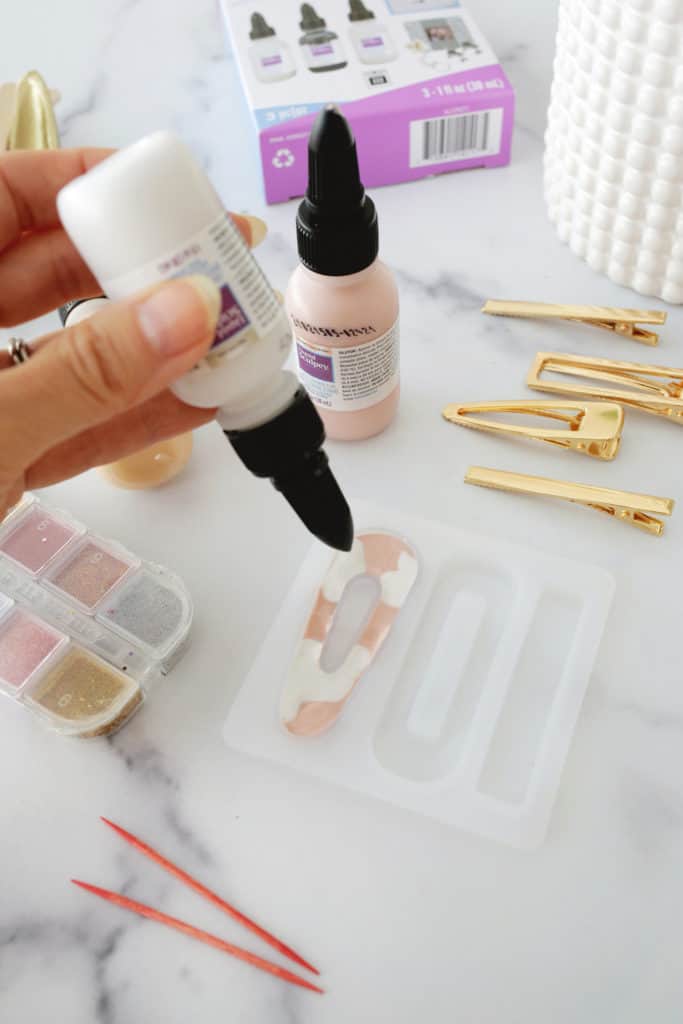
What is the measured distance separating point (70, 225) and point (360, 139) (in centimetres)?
39

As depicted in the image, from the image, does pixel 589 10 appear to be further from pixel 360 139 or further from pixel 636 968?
pixel 636 968

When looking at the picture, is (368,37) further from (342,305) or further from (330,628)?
(330,628)

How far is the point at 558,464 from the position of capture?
1.80 feet

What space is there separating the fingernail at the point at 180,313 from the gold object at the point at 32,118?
1.31 feet

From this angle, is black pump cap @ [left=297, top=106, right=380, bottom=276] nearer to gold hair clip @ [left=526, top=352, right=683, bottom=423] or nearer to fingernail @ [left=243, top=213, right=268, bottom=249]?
fingernail @ [left=243, top=213, right=268, bottom=249]

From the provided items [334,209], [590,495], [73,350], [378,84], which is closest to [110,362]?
[73,350]

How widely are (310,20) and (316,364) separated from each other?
14.0 inches

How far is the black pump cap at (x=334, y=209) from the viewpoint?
0.40m

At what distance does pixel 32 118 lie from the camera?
2.18 feet

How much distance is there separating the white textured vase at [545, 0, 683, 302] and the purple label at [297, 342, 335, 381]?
0.71 feet

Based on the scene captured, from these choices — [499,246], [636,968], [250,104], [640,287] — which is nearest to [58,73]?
[250,104]

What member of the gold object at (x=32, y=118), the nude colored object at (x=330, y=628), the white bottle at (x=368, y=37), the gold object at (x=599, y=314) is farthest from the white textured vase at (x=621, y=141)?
the gold object at (x=32, y=118)

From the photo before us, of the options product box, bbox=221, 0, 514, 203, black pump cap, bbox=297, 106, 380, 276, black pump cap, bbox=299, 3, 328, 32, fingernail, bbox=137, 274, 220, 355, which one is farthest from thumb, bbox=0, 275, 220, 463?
black pump cap, bbox=299, 3, 328, 32

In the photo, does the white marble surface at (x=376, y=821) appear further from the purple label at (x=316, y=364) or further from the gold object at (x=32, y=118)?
the gold object at (x=32, y=118)
